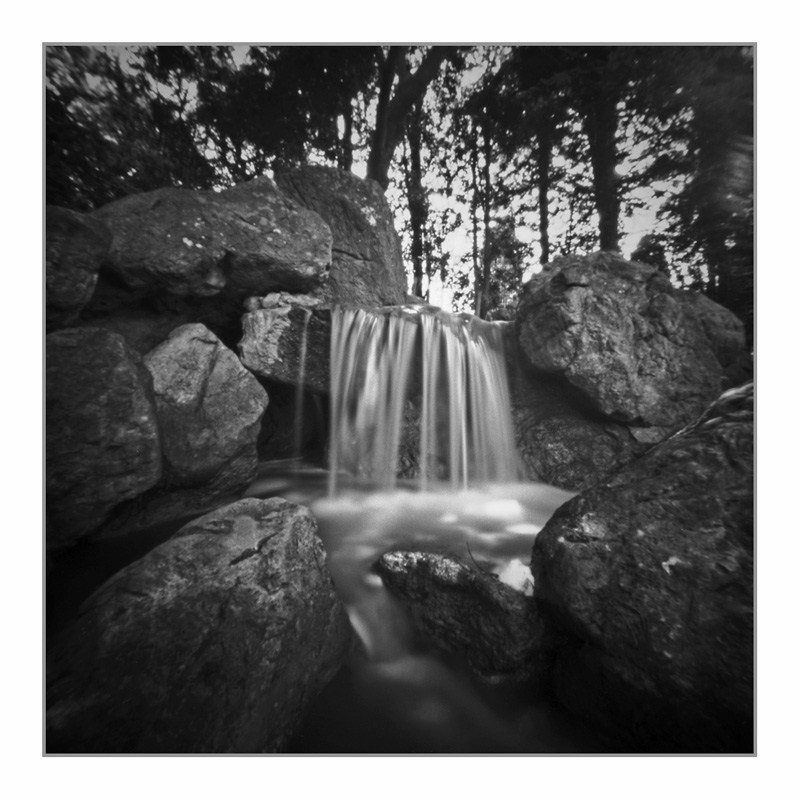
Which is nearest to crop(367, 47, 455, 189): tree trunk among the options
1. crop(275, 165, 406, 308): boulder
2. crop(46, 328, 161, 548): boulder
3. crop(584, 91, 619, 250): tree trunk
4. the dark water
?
crop(584, 91, 619, 250): tree trunk

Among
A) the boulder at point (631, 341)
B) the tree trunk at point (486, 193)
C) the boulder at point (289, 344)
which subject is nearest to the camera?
the tree trunk at point (486, 193)

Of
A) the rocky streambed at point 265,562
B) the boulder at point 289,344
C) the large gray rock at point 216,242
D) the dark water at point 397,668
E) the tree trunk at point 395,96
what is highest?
the tree trunk at point 395,96

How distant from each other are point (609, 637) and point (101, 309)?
4525 mm

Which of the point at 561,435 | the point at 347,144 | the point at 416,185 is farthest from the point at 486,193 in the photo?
the point at 561,435

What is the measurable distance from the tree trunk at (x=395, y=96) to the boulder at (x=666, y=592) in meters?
2.56

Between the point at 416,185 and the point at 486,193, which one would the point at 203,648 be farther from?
the point at 416,185

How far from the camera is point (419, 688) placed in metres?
1.67

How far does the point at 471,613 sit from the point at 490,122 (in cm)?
345

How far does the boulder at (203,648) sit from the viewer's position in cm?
116

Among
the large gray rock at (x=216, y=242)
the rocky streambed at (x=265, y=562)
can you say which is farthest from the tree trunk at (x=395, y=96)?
the rocky streambed at (x=265, y=562)

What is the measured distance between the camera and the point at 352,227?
704 cm

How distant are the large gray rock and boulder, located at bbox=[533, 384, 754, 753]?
13.0 feet

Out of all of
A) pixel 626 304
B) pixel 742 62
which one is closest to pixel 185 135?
pixel 742 62

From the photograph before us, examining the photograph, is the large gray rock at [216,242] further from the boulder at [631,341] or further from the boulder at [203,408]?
the boulder at [631,341]
